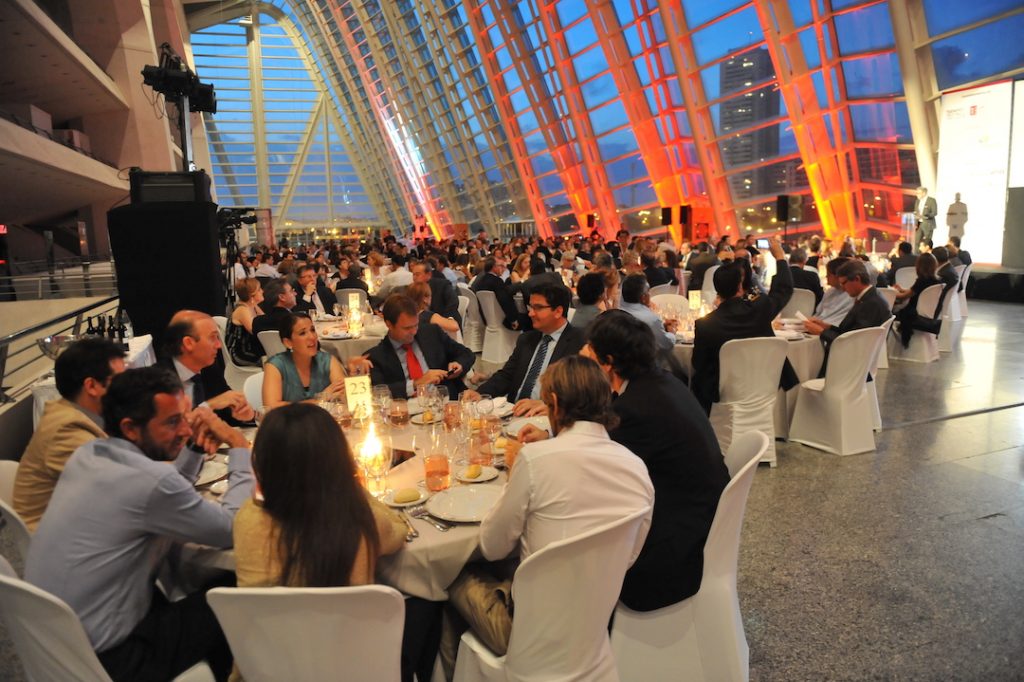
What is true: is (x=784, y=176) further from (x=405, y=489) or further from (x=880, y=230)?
(x=405, y=489)

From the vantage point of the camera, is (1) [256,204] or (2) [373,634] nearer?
(2) [373,634]

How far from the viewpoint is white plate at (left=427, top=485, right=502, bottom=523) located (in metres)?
2.33

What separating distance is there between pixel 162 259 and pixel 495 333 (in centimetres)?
382

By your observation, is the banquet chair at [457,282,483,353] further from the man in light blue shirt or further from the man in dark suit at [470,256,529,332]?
the man in light blue shirt

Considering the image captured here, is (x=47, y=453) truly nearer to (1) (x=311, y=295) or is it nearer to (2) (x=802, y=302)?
(1) (x=311, y=295)

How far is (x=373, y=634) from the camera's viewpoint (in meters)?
1.78

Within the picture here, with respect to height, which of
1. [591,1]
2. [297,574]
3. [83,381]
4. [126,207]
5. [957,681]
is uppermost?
[591,1]

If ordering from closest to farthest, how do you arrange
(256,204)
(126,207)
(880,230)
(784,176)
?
1. (126,207)
2. (880,230)
3. (784,176)
4. (256,204)

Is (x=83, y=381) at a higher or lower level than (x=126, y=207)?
lower

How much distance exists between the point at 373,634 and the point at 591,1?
20.2 meters

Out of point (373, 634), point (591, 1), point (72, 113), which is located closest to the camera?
point (373, 634)

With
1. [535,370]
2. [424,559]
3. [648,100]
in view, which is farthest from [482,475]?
[648,100]

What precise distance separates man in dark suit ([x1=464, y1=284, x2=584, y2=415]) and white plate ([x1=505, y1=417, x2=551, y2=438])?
0.88m

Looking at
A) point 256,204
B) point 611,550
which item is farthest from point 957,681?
point 256,204
